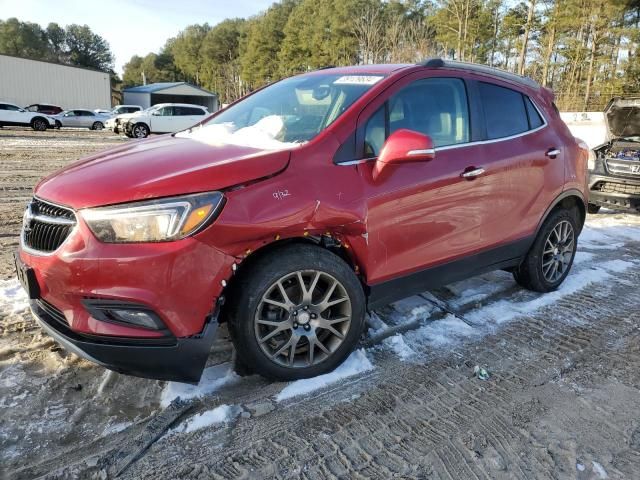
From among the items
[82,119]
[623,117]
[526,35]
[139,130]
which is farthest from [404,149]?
[526,35]

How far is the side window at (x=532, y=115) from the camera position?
12.7 ft

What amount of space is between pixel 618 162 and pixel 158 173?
7.66 meters

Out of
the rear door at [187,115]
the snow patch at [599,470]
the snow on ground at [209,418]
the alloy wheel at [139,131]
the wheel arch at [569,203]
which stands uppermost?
the rear door at [187,115]

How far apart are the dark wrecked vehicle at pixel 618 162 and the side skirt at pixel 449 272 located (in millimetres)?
4492

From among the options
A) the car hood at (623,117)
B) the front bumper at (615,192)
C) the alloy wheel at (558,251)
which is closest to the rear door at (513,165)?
the alloy wheel at (558,251)

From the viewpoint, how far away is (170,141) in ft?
10.3

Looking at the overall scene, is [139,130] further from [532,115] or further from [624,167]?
[532,115]

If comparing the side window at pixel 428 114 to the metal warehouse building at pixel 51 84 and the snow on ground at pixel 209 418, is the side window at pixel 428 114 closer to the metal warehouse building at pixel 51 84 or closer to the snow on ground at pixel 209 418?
the snow on ground at pixel 209 418

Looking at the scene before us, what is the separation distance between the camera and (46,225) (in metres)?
2.39

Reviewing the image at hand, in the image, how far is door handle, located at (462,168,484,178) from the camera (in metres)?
3.20

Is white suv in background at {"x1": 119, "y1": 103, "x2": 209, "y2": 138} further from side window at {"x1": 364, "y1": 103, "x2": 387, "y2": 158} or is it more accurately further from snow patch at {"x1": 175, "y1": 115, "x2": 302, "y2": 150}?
side window at {"x1": 364, "y1": 103, "x2": 387, "y2": 158}

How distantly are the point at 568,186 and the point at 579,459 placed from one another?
260 centimetres

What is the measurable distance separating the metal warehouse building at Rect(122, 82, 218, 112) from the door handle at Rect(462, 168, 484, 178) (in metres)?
53.6

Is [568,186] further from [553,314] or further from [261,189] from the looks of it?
[261,189]
